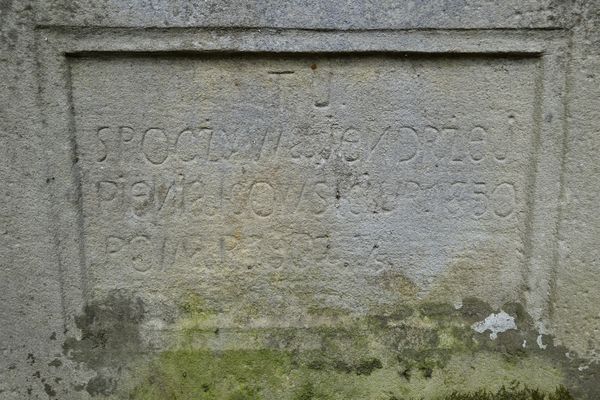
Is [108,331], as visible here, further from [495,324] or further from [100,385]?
[495,324]

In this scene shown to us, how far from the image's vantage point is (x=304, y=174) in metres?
2.19

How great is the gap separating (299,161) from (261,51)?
424mm

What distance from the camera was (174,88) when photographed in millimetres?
2088

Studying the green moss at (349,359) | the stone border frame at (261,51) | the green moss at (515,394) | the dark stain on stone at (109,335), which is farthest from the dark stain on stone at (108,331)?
the green moss at (515,394)

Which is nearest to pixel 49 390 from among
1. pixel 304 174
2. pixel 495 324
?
pixel 304 174

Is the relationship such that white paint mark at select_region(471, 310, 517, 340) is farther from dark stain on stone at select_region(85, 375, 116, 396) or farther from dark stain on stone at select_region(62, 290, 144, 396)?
dark stain on stone at select_region(85, 375, 116, 396)

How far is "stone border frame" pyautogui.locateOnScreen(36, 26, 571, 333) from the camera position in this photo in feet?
6.59

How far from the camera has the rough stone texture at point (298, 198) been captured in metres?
2.03

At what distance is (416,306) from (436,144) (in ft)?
2.15

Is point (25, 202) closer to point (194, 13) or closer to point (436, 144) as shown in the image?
point (194, 13)

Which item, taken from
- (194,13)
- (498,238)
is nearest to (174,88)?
(194,13)

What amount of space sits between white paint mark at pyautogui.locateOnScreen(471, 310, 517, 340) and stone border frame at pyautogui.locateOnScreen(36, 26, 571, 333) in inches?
19.9

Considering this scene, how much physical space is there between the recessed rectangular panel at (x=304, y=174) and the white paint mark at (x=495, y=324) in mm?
87

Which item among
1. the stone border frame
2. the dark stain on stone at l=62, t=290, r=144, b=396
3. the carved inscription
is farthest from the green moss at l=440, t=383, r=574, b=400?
the dark stain on stone at l=62, t=290, r=144, b=396
